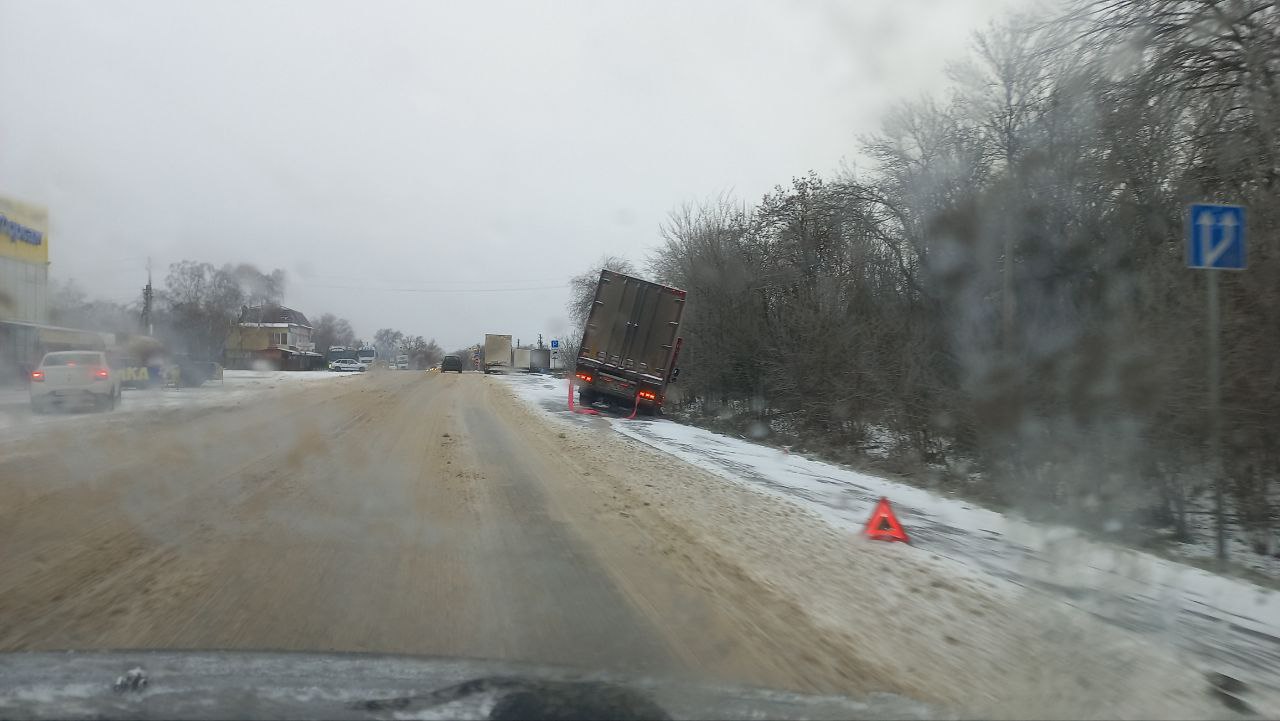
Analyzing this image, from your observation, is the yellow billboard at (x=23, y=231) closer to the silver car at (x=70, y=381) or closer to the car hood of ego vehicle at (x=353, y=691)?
the silver car at (x=70, y=381)

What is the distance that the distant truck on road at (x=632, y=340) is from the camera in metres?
22.1

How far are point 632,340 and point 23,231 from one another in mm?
13590

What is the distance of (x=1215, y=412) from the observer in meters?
7.27

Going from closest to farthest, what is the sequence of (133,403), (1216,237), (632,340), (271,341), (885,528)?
(1216,237) → (885,528) → (632,340) → (133,403) → (271,341)

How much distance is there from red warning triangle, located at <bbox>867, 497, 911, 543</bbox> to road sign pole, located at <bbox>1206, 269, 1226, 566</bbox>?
2714mm

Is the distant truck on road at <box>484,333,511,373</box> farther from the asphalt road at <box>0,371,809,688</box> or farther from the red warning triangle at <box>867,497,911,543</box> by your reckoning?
the red warning triangle at <box>867,497,911,543</box>

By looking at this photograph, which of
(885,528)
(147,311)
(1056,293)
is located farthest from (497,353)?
(885,528)

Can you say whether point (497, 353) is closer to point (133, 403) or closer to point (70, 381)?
point (133, 403)

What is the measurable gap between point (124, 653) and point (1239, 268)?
28.4 ft

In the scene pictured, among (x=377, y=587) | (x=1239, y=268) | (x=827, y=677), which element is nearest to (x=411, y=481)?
(x=377, y=587)

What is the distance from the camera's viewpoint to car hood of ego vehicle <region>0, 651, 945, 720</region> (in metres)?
3.60

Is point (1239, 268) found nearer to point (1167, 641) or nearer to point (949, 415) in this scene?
point (1167, 641)

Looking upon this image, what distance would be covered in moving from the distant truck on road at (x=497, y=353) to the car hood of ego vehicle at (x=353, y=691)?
69264mm

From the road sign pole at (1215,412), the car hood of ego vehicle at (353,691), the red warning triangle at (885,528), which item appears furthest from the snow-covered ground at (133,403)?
the road sign pole at (1215,412)
